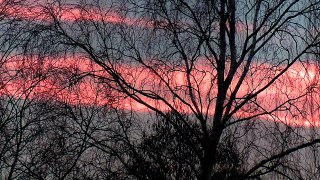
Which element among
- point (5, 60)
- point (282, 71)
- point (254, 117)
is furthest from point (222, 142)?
point (5, 60)

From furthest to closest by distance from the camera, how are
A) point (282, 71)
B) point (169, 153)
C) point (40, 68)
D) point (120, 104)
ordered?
point (169, 153), point (40, 68), point (120, 104), point (282, 71)

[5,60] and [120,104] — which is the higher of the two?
[5,60]

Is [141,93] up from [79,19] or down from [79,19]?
down

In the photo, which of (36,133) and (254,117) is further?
(36,133)

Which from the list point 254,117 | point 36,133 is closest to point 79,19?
point 254,117

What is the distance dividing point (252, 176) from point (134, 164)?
2677 mm

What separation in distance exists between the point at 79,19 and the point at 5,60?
5.13 meters

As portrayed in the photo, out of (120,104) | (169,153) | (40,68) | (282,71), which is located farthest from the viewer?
(169,153)

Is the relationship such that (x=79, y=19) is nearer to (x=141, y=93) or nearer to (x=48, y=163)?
(x=141, y=93)

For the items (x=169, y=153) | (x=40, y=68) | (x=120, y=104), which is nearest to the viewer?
(x=120, y=104)

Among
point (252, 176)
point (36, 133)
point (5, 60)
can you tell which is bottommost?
point (252, 176)

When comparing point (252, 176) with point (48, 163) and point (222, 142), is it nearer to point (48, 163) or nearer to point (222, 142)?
point (222, 142)

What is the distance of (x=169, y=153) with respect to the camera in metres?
16.0

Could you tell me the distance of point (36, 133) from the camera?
16422mm
